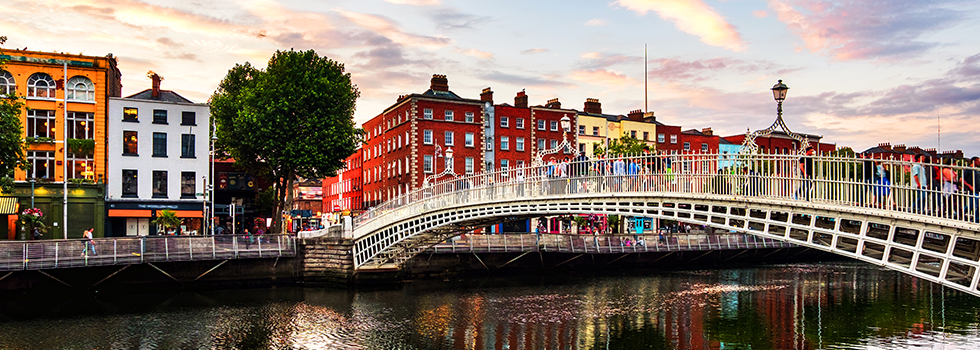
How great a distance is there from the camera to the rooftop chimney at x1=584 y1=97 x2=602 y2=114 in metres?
72.6

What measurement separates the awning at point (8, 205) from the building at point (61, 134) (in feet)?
0.15

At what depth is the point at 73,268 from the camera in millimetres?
33562

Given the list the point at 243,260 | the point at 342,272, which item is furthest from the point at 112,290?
the point at 342,272

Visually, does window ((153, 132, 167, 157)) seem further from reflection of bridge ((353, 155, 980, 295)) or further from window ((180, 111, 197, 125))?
reflection of bridge ((353, 155, 980, 295))

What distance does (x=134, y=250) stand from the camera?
114 ft

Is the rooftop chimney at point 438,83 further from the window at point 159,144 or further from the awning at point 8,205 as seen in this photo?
the awning at point 8,205

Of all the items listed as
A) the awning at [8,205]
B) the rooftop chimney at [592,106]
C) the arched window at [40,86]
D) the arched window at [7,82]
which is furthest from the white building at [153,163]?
the rooftop chimney at [592,106]

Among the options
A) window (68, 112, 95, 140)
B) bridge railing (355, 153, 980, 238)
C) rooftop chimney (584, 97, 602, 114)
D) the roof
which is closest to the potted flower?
window (68, 112, 95, 140)

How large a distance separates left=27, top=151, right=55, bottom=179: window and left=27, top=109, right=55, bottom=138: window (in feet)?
3.66

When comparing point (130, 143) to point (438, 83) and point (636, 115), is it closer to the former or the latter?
point (438, 83)

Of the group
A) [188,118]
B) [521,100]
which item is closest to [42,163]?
[188,118]

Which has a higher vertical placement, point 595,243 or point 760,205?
point 760,205

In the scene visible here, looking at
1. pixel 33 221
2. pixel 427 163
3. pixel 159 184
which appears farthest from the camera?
pixel 427 163

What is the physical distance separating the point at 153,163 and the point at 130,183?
1.80 meters
